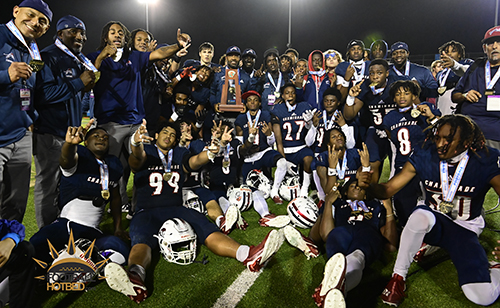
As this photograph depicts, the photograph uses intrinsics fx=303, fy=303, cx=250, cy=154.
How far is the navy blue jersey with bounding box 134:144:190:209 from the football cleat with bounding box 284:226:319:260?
147cm

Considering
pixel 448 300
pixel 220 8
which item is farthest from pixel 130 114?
pixel 220 8

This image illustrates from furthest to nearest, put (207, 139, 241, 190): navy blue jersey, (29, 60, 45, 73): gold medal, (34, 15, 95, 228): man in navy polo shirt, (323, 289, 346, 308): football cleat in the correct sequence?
(207, 139, 241, 190): navy blue jersey → (34, 15, 95, 228): man in navy polo shirt → (29, 60, 45, 73): gold medal → (323, 289, 346, 308): football cleat

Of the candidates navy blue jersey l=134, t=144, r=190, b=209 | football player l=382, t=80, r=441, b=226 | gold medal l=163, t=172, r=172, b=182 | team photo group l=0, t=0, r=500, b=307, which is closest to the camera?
team photo group l=0, t=0, r=500, b=307

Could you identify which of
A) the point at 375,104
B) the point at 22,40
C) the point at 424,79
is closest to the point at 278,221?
the point at 375,104

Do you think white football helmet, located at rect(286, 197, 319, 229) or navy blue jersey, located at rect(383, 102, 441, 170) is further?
navy blue jersey, located at rect(383, 102, 441, 170)

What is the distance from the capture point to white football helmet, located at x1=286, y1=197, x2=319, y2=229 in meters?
4.24

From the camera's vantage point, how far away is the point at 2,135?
3195 mm

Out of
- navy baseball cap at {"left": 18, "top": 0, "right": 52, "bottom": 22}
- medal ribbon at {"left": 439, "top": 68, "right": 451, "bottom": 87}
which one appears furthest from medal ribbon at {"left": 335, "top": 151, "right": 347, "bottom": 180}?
navy baseball cap at {"left": 18, "top": 0, "right": 52, "bottom": 22}

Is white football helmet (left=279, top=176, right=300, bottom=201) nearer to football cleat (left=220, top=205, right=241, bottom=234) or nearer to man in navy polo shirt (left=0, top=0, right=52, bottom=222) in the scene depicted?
football cleat (left=220, top=205, right=241, bottom=234)

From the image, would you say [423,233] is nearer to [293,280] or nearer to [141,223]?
[293,280]

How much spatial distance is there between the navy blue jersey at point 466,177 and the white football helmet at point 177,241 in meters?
2.50

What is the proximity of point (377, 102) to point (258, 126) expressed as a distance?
7.23 feet

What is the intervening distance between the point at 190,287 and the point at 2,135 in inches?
99.8

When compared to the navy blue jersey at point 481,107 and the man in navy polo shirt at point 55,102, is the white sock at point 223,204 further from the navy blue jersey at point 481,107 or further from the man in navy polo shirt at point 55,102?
the navy blue jersey at point 481,107
